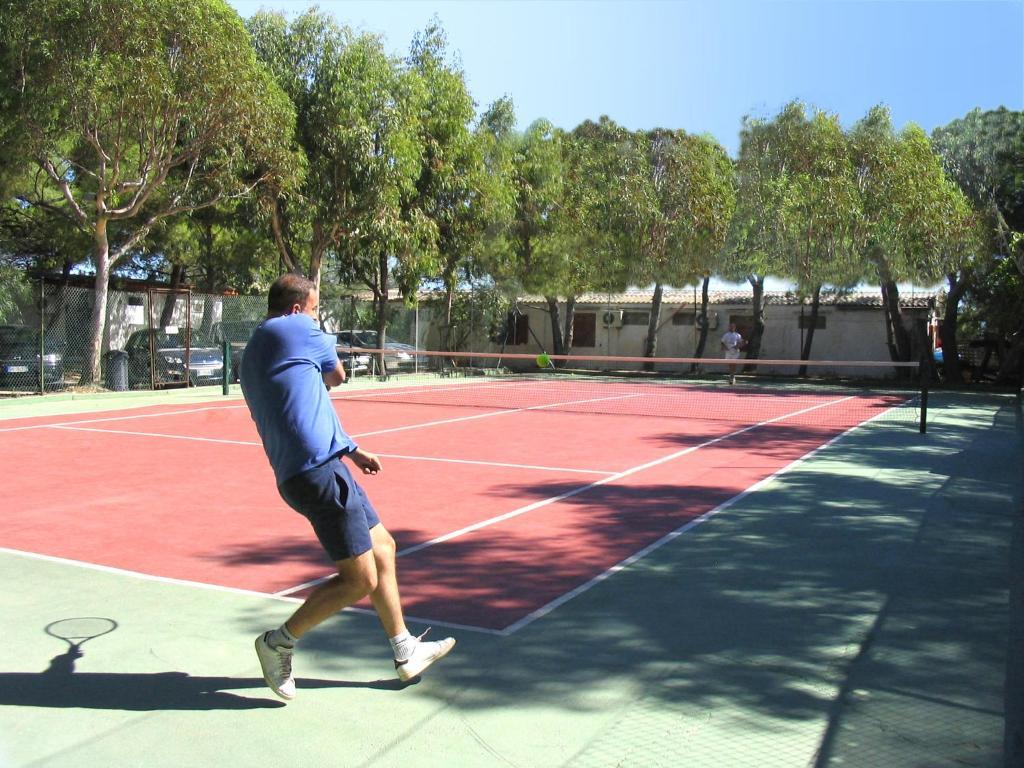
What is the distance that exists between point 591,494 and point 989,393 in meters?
22.3

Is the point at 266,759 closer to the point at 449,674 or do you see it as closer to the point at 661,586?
the point at 449,674

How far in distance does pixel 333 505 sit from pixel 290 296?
1.00m

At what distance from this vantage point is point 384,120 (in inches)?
1024

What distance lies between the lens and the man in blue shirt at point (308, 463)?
421 cm

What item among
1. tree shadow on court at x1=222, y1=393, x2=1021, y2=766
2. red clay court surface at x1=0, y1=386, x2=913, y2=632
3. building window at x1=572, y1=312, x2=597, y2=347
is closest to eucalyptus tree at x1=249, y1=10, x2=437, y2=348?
red clay court surface at x1=0, y1=386, x2=913, y2=632

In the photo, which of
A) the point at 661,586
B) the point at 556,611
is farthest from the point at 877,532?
the point at 556,611

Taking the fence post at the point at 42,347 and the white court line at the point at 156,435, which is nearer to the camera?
the white court line at the point at 156,435

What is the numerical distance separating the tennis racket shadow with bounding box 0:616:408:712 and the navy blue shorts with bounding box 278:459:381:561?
762 mm

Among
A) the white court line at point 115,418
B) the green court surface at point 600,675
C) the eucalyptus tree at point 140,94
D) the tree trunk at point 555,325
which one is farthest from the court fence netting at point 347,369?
the green court surface at point 600,675

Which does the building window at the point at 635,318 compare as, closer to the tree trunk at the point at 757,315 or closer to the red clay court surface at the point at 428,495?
the tree trunk at the point at 757,315

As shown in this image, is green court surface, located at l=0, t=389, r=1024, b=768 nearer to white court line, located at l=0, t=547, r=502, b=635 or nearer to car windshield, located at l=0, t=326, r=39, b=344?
white court line, located at l=0, t=547, r=502, b=635

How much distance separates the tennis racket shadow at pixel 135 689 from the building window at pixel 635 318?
41483 mm

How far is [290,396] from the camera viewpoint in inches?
167

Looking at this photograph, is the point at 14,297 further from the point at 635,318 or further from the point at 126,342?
the point at 635,318
